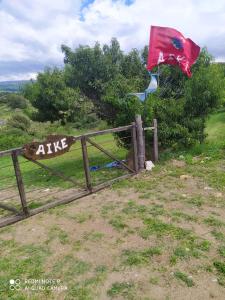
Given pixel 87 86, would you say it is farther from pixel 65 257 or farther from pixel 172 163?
pixel 65 257

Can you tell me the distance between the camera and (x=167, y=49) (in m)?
8.18

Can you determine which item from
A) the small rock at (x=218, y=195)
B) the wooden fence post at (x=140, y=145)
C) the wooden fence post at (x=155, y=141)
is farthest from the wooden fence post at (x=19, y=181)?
the wooden fence post at (x=155, y=141)

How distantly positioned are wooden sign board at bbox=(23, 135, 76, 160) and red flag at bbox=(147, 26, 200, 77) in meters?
3.86

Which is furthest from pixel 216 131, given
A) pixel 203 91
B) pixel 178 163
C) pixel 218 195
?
pixel 218 195

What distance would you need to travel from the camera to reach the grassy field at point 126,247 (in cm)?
316

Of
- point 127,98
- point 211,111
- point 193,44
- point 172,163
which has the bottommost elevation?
point 172,163

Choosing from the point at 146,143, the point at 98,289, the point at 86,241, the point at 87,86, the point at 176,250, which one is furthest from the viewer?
the point at 87,86

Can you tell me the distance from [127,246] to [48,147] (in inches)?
103

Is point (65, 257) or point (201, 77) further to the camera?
point (201, 77)

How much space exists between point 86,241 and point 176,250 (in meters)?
1.36

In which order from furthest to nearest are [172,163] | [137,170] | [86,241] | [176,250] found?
[172,163], [137,170], [86,241], [176,250]

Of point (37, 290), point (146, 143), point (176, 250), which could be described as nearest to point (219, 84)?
point (146, 143)

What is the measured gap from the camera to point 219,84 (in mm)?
8453

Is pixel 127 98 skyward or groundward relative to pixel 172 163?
skyward
